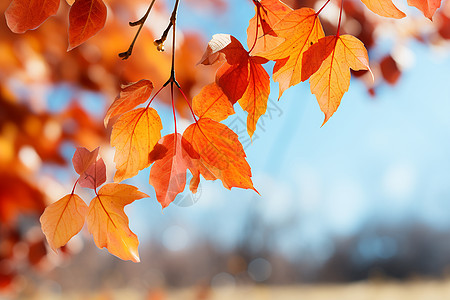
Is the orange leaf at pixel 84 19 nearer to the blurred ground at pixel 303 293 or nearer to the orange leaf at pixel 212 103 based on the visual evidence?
the orange leaf at pixel 212 103

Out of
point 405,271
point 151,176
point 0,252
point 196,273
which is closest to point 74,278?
point 196,273

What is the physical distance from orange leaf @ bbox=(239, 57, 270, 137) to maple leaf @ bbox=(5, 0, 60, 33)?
0.55 ft

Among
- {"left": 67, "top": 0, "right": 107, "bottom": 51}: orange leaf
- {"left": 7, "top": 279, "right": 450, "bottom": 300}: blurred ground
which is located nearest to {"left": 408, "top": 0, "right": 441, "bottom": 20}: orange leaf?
{"left": 67, "top": 0, "right": 107, "bottom": 51}: orange leaf

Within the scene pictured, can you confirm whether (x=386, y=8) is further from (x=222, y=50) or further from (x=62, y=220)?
(x=62, y=220)

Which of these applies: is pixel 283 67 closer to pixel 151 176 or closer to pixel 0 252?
pixel 151 176

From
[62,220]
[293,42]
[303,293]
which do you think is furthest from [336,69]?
[303,293]

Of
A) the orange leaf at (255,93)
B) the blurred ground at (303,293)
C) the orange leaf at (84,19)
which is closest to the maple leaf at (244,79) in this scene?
the orange leaf at (255,93)

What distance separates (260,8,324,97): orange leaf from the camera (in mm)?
310

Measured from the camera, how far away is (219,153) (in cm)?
32

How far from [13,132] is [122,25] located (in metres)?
0.63

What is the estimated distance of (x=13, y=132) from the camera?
160 centimetres

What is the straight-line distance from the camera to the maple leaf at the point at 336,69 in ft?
1.05

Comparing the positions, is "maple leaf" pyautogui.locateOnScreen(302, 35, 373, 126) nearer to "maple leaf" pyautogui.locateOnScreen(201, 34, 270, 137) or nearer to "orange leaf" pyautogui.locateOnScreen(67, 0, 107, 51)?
"maple leaf" pyautogui.locateOnScreen(201, 34, 270, 137)

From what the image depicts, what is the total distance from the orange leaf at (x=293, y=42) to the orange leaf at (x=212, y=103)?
0.05 metres
